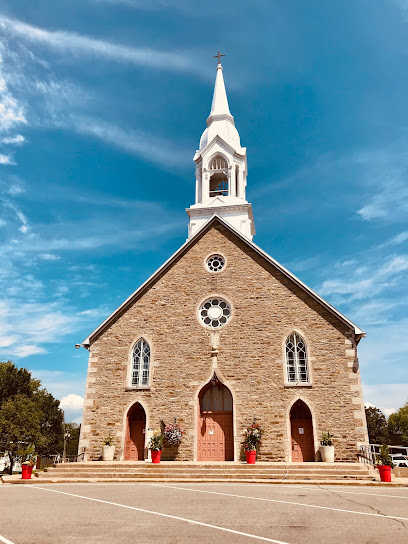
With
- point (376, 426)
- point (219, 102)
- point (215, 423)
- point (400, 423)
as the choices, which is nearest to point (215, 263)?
point (215, 423)

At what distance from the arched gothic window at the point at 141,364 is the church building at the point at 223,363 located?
0.05 meters

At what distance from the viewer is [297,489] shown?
11.3 m

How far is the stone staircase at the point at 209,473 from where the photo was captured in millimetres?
13578

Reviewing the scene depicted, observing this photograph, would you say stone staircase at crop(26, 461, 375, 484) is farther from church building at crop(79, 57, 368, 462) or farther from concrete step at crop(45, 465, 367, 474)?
church building at crop(79, 57, 368, 462)

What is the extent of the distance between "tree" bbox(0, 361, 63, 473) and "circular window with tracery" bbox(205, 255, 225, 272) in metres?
23.1

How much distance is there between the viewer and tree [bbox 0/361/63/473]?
112 ft

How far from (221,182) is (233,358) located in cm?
1330

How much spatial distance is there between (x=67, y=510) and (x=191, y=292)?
12430mm

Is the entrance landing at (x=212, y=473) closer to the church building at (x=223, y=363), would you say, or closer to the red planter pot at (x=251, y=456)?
the red planter pot at (x=251, y=456)

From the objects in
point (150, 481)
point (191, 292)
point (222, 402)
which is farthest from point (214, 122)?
point (150, 481)

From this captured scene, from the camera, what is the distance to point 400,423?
201 feet

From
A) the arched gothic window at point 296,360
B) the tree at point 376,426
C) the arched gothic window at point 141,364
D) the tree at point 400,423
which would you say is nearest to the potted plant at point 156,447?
the arched gothic window at point 141,364

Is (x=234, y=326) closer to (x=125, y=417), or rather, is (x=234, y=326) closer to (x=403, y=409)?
(x=125, y=417)

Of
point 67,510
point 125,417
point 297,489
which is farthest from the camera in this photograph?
point 125,417
